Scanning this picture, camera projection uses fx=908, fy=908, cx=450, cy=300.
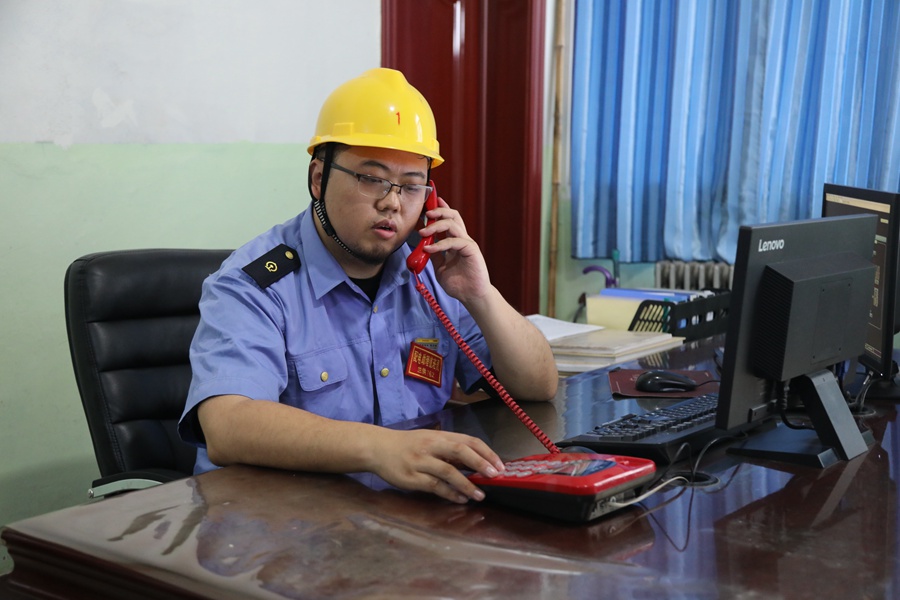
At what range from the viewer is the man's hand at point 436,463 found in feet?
3.67

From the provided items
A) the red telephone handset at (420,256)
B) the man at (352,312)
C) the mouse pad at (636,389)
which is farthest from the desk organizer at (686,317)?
the red telephone handset at (420,256)

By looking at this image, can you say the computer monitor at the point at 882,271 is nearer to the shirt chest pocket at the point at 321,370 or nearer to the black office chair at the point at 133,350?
the shirt chest pocket at the point at 321,370

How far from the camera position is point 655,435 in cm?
135

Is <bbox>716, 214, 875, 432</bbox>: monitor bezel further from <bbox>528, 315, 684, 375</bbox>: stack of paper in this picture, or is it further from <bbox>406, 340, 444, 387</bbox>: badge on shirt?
<bbox>528, 315, 684, 375</bbox>: stack of paper

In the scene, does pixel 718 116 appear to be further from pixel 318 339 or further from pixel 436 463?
pixel 436 463

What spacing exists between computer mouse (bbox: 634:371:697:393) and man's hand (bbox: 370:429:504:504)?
725mm

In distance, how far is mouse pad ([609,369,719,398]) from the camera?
1.78 m

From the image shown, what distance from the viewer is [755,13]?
3.15 m

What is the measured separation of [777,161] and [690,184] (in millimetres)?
321

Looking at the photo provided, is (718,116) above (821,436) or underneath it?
above

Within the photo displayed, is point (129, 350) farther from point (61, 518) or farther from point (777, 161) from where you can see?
point (777, 161)

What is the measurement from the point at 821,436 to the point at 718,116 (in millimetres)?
2144

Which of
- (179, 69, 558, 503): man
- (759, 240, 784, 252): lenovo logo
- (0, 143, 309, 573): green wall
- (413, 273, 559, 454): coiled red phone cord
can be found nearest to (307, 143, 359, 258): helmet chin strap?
(179, 69, 558, 503): man

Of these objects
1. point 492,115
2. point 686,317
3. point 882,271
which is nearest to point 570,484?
point 882,271
